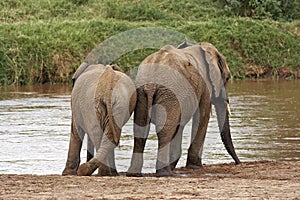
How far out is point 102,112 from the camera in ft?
27.7

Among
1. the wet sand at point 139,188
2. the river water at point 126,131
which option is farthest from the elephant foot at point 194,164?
the wet sand at point 139,188

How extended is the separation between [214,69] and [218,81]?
0.66 feet

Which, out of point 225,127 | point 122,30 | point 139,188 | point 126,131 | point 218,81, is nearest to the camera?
point 139,188

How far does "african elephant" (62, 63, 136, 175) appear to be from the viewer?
835 cm

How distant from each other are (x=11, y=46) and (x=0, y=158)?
13645 millimetres

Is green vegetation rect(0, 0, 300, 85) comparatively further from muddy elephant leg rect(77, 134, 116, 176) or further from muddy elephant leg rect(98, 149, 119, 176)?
muddy elephant leg rect(77, 134, 116, 176)

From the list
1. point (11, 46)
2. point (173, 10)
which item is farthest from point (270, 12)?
point (11, 46)

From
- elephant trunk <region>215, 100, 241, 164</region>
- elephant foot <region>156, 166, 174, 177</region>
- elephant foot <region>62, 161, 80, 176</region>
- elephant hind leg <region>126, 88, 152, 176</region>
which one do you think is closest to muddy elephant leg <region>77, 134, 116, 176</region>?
elephant foot <region>62, 161, 80, 176</region>

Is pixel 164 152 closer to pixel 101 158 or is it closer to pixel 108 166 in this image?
pixel 108 166

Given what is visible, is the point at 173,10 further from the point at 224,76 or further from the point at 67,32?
the point at 224,76

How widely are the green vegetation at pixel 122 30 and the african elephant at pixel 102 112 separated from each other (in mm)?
15274

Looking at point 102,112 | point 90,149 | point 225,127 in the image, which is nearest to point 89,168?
point 102,112

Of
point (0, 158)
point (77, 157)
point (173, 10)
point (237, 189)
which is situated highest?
point (237, 189)

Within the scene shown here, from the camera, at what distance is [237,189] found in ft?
22.9
